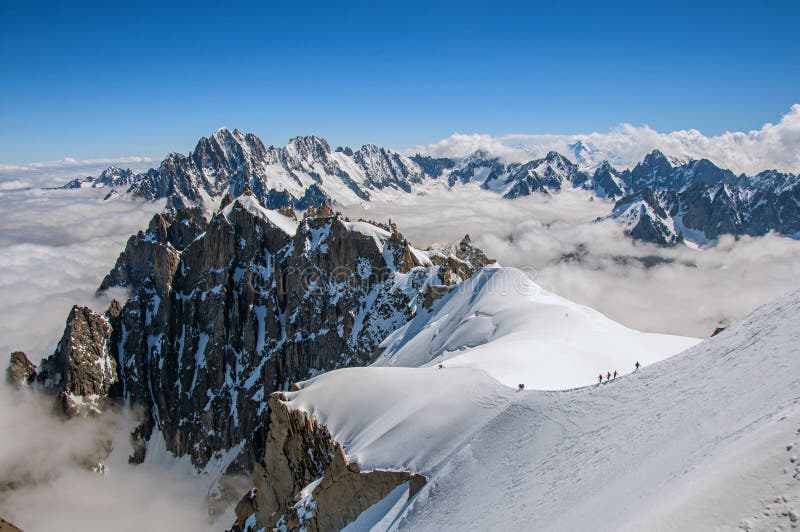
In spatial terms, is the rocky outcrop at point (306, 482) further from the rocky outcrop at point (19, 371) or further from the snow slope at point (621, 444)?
the rocky outcrop at point (19, 371)

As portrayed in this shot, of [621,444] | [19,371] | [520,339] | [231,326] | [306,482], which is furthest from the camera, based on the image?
[231,326]

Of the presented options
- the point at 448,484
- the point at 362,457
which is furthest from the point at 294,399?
the point at 448,484

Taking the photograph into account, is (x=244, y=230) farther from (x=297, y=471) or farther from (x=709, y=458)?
(x=709, y=458)

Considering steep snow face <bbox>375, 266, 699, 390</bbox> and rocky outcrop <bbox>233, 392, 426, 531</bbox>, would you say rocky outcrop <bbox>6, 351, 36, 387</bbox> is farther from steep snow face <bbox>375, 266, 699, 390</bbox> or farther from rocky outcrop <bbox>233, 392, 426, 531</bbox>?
rocky outcrop <bbox>233, 392, 426, 531</bbox>

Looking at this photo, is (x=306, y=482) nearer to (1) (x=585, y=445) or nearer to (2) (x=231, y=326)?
(1) (x=585, y=445)

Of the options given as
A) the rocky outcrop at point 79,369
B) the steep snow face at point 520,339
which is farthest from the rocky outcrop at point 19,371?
the steep snow face at point 520,339

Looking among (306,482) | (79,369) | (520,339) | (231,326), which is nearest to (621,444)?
(306,482)
